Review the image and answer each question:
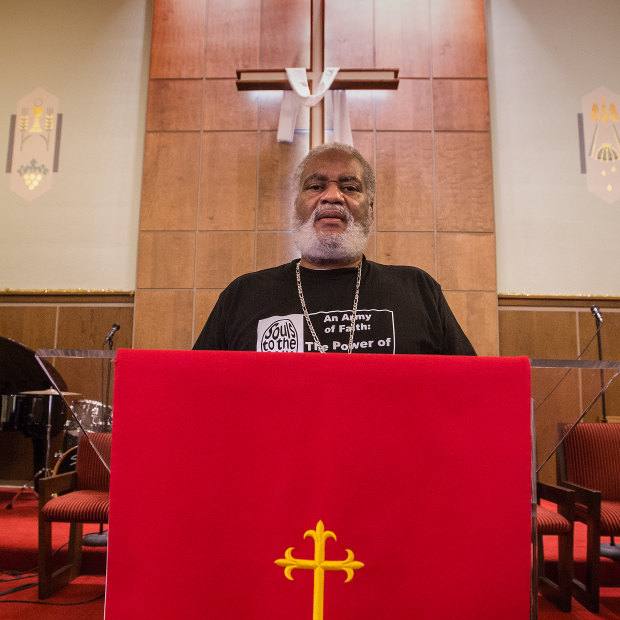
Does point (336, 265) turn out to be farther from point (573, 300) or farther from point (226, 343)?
point (573, 300)

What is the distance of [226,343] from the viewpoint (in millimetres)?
1510

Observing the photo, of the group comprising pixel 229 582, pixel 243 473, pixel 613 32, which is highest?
pixel 613 32

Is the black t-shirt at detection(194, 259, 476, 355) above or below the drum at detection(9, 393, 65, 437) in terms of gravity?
above

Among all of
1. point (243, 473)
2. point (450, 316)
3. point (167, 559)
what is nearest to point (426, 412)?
point (243, 473)

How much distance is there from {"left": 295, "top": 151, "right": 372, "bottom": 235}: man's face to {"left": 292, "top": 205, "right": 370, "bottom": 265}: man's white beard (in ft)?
0.03

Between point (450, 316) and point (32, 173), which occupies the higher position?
point (32, 173)

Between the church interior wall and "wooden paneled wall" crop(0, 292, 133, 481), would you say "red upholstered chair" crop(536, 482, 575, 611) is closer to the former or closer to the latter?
the church interior wall

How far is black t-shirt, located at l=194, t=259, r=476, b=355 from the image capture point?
1.41 meters

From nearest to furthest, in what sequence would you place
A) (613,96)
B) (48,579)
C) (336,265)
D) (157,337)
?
(336,265) → (48,579) → (157,337) → (613,96)

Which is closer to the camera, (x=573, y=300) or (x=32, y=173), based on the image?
(x=573, y=300)

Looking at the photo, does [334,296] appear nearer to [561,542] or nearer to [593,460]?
[561,542]

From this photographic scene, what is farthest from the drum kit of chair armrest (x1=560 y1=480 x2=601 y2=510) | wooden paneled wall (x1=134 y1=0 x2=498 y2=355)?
chair armrest (x1=560 y1=480 x2=601 y2=510)

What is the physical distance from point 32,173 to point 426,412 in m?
5.40

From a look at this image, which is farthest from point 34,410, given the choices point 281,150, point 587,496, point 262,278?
point 587,496
